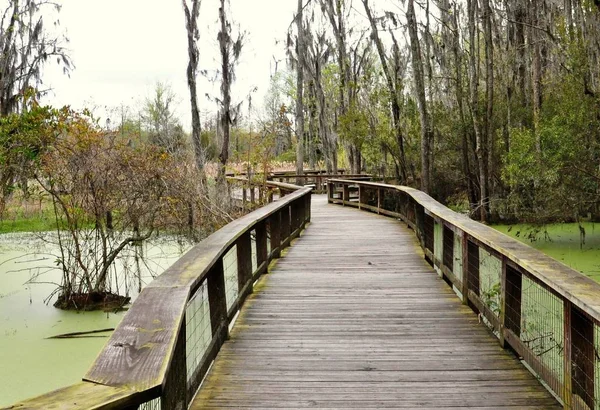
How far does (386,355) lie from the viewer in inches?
160

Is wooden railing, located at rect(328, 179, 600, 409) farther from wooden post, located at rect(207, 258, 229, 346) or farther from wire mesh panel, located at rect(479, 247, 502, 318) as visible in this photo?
wooden post, located at rect(207, 258, 229, 346)

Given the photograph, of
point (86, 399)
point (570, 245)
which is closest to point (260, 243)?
point (86, 399)

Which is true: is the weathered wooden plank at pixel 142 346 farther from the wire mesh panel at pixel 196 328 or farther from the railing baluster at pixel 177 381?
the wire mesh panel at pixel 196 328

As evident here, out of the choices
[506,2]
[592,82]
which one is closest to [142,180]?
[592,82]

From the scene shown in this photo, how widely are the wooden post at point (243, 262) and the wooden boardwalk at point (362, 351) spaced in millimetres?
163

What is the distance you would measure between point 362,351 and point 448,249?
Answer: 2.57m

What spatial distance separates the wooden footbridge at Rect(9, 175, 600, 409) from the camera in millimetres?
2225

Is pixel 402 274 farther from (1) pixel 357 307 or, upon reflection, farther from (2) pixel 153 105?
(2) pixel 153 105

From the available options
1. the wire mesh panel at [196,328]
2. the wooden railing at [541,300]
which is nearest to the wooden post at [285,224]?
the wire mesh panel at [196,328]

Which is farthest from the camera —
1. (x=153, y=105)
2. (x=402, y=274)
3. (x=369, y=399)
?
(x=153, y=105)

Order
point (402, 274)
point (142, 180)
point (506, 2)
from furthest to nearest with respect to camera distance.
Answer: point (506, 2) → point (142, 180) → point (402, 274)

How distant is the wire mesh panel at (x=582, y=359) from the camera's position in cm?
281

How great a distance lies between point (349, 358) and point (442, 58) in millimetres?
17972

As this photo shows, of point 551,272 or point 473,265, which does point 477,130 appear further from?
point 551,272
